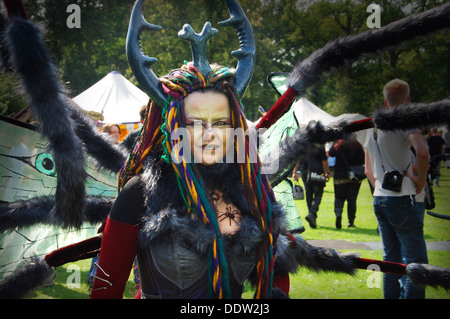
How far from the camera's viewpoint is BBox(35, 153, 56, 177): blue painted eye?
6.24ft

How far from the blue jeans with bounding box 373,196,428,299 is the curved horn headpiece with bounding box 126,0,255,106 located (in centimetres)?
242

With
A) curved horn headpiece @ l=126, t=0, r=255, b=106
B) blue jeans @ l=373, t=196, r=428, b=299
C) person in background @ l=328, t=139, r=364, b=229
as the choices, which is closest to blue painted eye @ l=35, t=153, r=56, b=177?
curved horn headpiece @ l=126, t=0, r=255, b=106

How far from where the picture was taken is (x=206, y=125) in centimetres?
146

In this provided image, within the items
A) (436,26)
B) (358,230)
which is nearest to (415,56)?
(358,230)

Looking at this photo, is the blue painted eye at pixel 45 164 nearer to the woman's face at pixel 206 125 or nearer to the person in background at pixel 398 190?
the woman's face at pixel 206 125

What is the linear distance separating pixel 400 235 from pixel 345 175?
4071 millimetres

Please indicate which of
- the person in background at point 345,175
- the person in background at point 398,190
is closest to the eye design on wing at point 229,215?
the person in background at point 398,190

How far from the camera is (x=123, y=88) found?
9.14m

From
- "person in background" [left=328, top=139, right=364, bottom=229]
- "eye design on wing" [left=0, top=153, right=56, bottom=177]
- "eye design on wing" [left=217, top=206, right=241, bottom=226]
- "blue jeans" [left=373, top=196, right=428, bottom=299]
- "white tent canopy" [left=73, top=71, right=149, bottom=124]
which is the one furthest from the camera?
"white tent canopy" [left=73, top=71, right=149, bottom=124]

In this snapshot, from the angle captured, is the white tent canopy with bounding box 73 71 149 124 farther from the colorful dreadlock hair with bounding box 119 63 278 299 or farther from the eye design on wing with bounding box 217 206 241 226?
the eye design on wing with bounding box 217 206 241 226

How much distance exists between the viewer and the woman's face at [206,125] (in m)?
1.44

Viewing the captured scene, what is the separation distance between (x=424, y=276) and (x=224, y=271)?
0.95 meters

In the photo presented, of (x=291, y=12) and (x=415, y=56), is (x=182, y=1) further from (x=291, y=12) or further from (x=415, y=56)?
(x=415, y=56)

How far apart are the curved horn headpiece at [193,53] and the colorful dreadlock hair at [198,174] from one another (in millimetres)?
40
